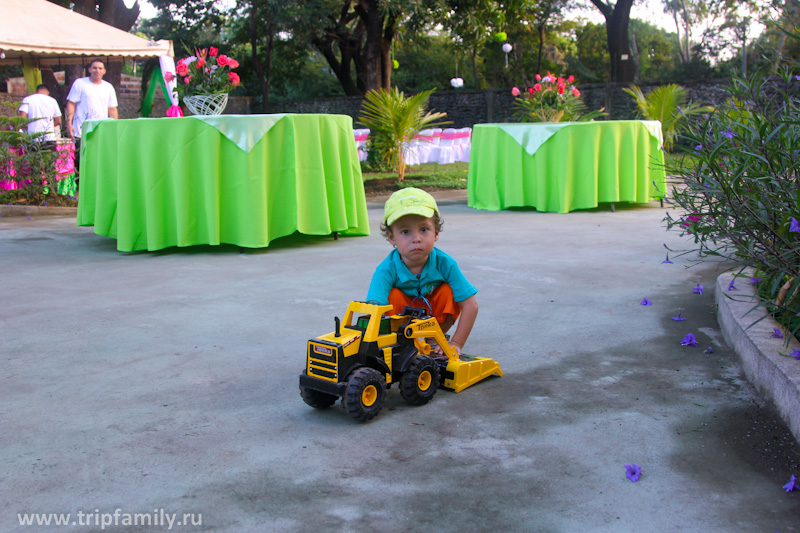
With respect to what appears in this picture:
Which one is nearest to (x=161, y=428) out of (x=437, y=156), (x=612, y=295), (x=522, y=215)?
(x=612, y=295)

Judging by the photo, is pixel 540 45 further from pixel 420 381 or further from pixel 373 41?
pixel 420 381

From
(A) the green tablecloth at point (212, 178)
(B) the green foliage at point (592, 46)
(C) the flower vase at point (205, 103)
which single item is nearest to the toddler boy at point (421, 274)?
(A) the green tablecloth at point (212, 178)

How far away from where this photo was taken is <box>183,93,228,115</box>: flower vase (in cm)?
556

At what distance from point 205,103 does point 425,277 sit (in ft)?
11.7

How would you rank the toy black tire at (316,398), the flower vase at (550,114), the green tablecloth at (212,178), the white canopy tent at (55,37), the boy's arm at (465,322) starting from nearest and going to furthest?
the toy black tire at (316,398) < the boy's arm at (465,322) < the green tablecloth at (212,178) < the flower vase at (550,114) < the white canopy tent at (55,37)

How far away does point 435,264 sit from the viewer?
2.64 meters

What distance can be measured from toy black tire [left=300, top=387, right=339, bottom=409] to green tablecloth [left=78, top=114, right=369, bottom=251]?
2951 mm

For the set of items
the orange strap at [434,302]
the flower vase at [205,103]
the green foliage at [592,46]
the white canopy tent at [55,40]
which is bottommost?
the orange strap at [434,302]

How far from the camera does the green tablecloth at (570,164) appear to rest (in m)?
7.30

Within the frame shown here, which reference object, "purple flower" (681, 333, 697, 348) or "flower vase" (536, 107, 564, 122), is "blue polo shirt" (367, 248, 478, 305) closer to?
"purple flower" (681, 333, 697, 348)

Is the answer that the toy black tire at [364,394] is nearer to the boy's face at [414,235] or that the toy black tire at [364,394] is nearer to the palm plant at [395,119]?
the boy's face at [414,235]

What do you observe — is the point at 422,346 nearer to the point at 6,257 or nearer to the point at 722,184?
the point at 722,184

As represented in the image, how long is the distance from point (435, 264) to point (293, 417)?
30.0 inches

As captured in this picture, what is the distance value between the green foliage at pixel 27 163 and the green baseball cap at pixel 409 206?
250 inches
